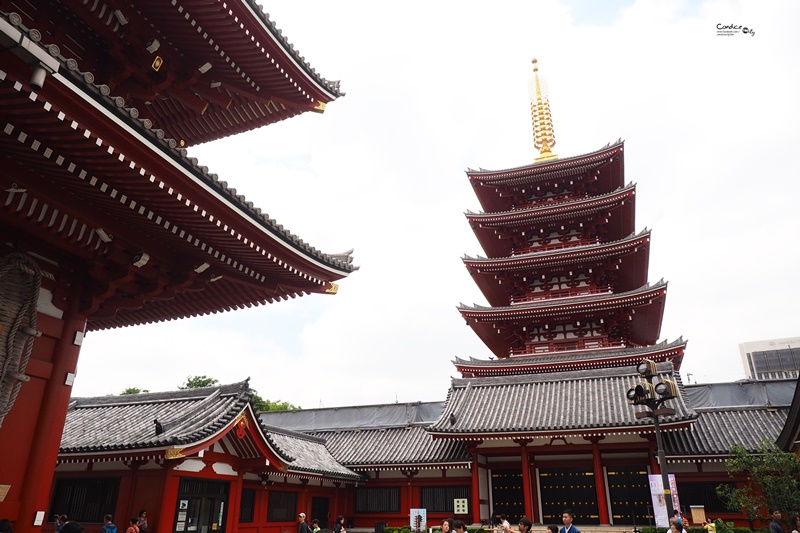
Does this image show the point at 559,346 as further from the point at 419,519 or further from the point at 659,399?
the point at 659,399

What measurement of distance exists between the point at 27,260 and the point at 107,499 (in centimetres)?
914

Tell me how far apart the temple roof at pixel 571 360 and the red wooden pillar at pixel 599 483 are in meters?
6.00

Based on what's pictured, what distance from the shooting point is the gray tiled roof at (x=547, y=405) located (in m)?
19.2

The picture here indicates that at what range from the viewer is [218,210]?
801 centimetres

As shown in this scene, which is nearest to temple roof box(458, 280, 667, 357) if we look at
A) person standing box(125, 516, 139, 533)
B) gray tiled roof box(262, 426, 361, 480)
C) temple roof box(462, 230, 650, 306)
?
temple roof box(462, 230, 650, 306)

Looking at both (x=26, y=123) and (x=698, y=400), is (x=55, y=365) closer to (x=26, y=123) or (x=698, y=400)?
(x=26, y=123)

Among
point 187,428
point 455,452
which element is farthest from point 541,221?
point 187,428

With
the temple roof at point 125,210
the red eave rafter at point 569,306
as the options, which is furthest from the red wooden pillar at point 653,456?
the temple roof at point 125,210

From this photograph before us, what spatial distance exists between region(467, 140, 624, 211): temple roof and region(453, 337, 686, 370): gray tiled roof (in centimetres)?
983

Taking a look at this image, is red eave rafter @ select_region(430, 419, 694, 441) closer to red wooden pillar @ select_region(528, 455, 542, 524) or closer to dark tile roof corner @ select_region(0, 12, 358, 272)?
red wooden pillar @ select_region(528, 455, 542, 524)

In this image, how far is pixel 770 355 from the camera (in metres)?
98.9

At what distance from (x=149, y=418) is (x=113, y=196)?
11.9m

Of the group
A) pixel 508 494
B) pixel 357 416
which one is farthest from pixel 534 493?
pixel 357 416

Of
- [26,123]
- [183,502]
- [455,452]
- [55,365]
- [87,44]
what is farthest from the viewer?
[455,452]
